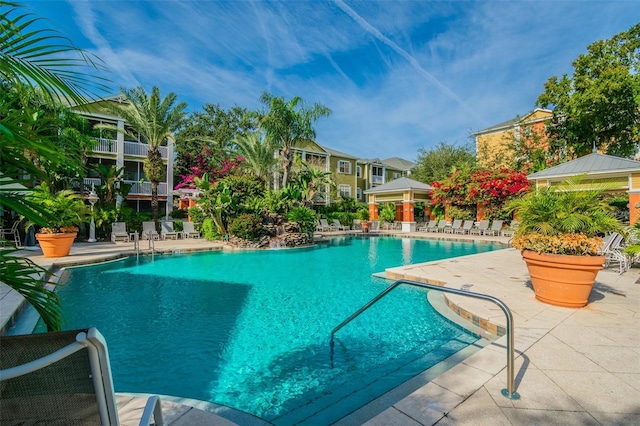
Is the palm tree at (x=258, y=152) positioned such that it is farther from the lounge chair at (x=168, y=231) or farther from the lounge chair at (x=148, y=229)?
the lounge chair at (x=148, y=229)

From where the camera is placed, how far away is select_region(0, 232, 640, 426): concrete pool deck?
2439 mm

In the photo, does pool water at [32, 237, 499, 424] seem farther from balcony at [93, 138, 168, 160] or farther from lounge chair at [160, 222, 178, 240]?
balcony at [93, 138, 168, 160]

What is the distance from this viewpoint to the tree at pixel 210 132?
30766mm

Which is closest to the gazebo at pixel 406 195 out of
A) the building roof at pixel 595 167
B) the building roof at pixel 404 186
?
the building roof at pixel 404 186

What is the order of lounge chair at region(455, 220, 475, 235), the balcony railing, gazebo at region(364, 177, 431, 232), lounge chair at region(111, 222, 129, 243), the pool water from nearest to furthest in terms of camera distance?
the pool water
lounge chair at region(111, 222, 129, 243)
lounge chair at region(455, 220, 475, 235)
the balcony railing
gazebo at region(364, 177, 431, 232)

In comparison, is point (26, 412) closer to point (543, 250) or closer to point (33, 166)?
point (33, 166)

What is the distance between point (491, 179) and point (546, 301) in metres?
19.6

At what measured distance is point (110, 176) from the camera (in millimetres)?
17453

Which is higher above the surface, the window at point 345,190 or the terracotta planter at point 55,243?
the window at point 345,190

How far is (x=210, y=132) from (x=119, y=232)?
19810mm

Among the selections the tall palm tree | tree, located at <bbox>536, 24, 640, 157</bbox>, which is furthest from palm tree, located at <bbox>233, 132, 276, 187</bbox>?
tree, located at <bbox>536, 24, 640, 157</bbox>

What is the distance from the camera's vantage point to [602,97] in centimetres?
1716

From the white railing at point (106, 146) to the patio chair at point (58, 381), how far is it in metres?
25.4

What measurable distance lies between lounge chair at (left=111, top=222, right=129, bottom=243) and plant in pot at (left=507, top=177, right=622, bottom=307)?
17513 mm
